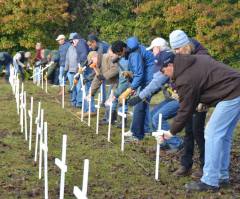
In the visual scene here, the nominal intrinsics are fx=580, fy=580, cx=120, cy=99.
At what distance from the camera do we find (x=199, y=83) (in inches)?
266

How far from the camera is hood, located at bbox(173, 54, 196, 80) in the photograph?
6773 mm

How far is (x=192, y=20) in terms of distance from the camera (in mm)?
31625

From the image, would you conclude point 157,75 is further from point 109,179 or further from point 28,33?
point 28,33

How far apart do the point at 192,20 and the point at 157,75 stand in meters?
23.2

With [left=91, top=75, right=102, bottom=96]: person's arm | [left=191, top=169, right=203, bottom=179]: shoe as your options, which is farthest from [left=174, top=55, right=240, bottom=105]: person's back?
[left=91, top=75, right=102, bottom=96]: person's arm

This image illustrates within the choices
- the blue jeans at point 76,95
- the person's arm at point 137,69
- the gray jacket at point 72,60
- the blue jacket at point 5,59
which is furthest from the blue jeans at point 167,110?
the blue jacket at point 5,59

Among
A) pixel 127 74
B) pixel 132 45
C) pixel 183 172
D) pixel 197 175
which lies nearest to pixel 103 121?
pixel 127 74

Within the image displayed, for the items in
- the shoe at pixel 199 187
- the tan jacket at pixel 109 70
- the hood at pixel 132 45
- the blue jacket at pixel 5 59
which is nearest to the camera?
the shoe at pixel 199 187

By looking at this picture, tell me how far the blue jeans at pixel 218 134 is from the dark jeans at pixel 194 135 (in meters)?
0.54

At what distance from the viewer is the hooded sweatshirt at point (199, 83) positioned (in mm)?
6711

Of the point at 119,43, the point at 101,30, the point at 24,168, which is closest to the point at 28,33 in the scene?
the point at 101,30

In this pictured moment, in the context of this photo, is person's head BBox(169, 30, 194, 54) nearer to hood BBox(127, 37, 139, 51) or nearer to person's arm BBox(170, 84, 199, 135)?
person's arm BBox(170, 84, 199, 135)

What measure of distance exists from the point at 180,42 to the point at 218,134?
1321 millimetres

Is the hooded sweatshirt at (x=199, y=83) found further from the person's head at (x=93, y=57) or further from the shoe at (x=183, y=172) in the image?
the person's head at (x=93, y=57)
